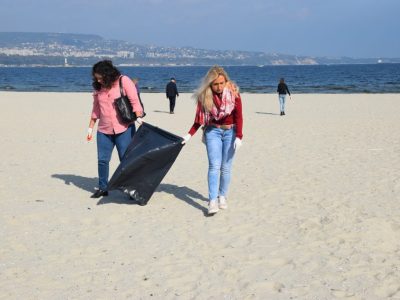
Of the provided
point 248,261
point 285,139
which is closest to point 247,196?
point 248,261

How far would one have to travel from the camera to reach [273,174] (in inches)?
325

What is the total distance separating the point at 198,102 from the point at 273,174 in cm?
291

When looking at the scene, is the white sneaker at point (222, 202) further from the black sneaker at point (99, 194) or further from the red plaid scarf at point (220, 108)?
the black sneaker at point (99, 194)

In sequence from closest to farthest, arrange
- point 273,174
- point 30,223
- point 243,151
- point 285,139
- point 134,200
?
point 30,223 < point 134,200 < point 273,174 < point 243,151 < point 285,139

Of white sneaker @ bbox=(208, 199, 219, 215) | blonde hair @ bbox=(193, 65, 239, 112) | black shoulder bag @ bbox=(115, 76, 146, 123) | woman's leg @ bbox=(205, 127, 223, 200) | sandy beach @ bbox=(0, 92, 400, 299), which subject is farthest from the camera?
black shoulder bag @ bbox=(115, 76, 146, 123)

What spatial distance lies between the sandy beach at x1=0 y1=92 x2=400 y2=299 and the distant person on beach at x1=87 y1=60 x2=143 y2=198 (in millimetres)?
660

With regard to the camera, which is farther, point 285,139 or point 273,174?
point 285,139

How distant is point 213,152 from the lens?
5.79 metres

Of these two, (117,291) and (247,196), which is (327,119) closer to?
(247,196)

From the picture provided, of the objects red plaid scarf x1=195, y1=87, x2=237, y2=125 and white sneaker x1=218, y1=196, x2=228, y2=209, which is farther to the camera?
white sneaker x1=218, y1=196, x2=228, y2=209

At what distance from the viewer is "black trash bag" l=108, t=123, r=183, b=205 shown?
623 cm

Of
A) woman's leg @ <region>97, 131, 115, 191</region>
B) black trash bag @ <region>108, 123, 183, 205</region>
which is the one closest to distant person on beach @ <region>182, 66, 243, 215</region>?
black trash bag @ <region>108, 123, 183, 205</region>

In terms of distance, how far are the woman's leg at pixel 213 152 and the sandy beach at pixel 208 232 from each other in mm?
360

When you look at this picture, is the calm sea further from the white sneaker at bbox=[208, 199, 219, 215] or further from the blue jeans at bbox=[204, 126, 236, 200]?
the white sneaker at bbox=[208, 199, 219, 215]
